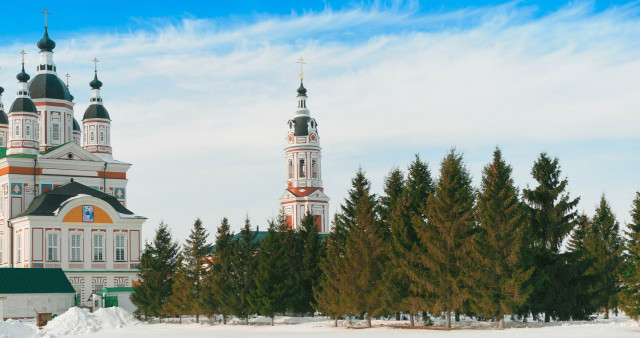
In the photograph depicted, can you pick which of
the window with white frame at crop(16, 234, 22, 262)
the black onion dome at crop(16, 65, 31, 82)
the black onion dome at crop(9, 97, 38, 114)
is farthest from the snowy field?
the black onion dome at crop(16, 65, 31, 82)

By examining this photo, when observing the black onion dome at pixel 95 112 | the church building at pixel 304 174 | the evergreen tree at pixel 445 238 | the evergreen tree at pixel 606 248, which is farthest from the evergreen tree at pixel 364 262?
the church building at pixel 304 174

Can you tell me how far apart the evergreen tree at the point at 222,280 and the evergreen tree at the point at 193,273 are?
0.76 metres

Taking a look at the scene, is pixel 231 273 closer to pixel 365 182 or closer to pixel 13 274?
pixel 365 182

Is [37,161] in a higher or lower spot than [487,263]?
higher

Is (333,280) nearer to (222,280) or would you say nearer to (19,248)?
(222,280)

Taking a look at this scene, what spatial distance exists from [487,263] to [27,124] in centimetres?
4808

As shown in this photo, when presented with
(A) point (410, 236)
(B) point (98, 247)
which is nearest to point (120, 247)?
(B) point (98, 247)

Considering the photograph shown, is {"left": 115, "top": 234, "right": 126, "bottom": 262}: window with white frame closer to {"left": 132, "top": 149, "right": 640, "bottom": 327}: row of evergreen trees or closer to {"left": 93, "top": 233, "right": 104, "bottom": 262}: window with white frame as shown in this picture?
{"left": 93, "top": 233, "right": 104, "bottom": 262}: window with white frame

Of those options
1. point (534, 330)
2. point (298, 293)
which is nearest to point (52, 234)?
point (298, 293)

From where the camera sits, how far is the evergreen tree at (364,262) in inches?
1570

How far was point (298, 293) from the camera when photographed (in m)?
46.9

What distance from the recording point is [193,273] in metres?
50.9

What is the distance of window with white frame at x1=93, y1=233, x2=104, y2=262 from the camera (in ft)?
218

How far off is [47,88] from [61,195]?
12.0m
